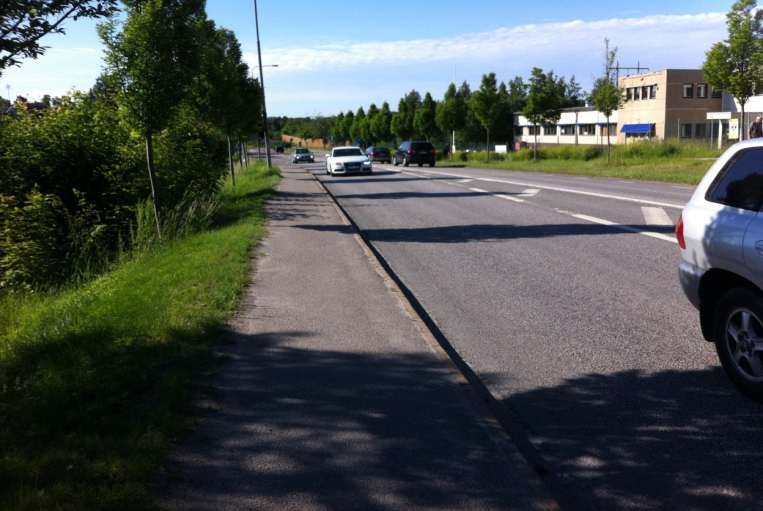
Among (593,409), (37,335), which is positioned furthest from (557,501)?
(37,335)

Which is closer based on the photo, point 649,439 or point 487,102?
point 649,439

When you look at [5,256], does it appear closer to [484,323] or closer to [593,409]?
[484,323]

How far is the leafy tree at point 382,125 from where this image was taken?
98438 mm

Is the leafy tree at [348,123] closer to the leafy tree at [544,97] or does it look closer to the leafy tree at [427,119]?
the leafy tree at [427,119]

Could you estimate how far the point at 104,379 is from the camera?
4898 millimetres

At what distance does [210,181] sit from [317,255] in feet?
27.9

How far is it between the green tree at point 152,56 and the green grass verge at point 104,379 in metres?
4.32

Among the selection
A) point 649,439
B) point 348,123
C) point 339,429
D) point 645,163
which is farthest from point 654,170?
point 348,123

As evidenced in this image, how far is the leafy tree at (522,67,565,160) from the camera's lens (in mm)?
48031

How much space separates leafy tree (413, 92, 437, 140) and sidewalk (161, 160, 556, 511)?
68.7 m

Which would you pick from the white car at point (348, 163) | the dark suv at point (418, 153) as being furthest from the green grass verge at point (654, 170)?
the dark suv at point (418, 153)

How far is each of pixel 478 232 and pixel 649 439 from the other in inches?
367

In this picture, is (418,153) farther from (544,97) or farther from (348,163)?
(348,163)

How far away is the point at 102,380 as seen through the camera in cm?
488
